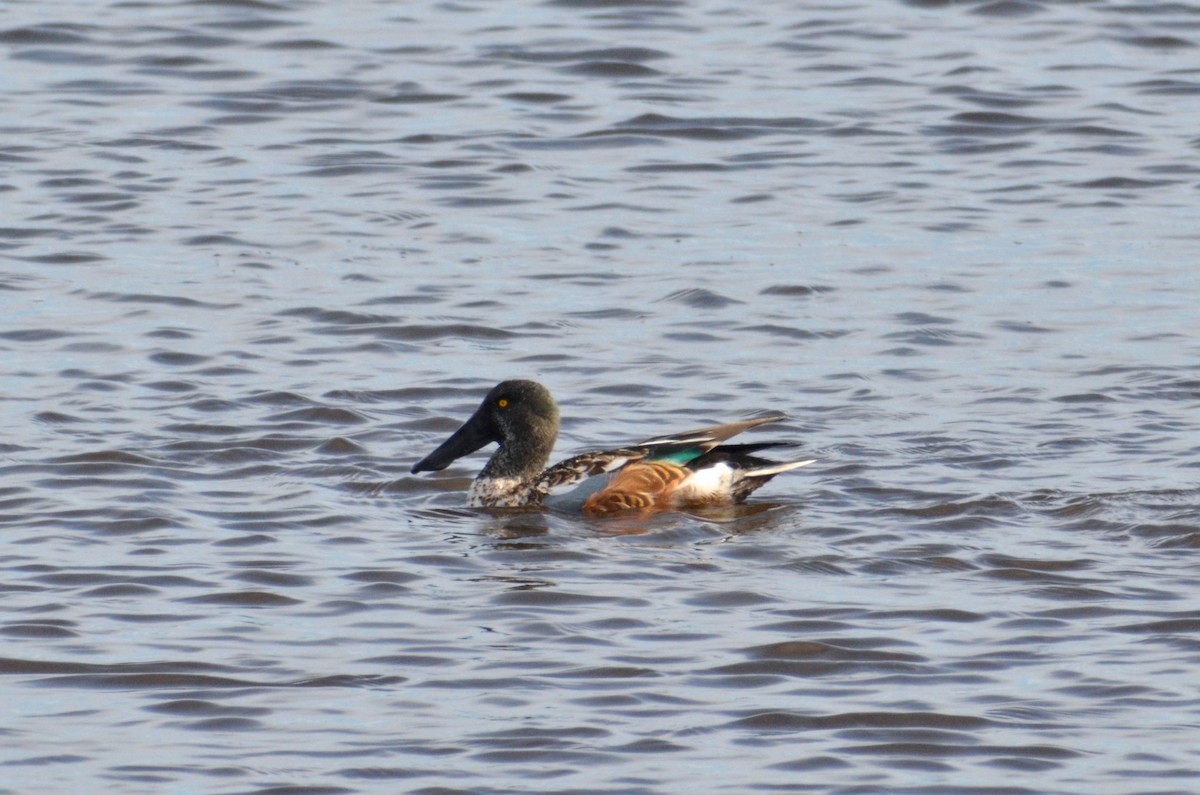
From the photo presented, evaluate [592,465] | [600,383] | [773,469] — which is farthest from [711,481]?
[600,383]

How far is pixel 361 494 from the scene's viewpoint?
32.8 ft

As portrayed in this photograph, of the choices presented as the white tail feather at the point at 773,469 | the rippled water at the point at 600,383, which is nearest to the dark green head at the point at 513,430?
the rippled water at the point at 600,383

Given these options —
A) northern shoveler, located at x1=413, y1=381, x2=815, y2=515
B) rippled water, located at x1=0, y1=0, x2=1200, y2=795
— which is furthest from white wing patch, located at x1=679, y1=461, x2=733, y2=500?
rippled water, located at x1=0, y1=0, x2=1200, y2=795

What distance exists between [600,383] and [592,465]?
1774 millimetres

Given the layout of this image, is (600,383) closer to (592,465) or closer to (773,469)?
(592,465)

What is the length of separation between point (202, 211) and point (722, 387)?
180 inches

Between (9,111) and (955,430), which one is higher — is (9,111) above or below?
above

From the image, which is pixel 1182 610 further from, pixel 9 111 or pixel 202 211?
pixel 9 111

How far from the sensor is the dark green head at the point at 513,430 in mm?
10344

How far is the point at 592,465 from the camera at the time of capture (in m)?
9.89

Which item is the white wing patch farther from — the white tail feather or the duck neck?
the duck neck

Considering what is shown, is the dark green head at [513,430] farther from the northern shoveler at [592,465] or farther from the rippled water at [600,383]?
the rippled water at [600,383]

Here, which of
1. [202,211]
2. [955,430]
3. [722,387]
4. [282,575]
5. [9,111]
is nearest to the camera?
[282,575]

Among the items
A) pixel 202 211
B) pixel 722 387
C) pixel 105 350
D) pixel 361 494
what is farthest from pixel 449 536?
pixel 202 211
